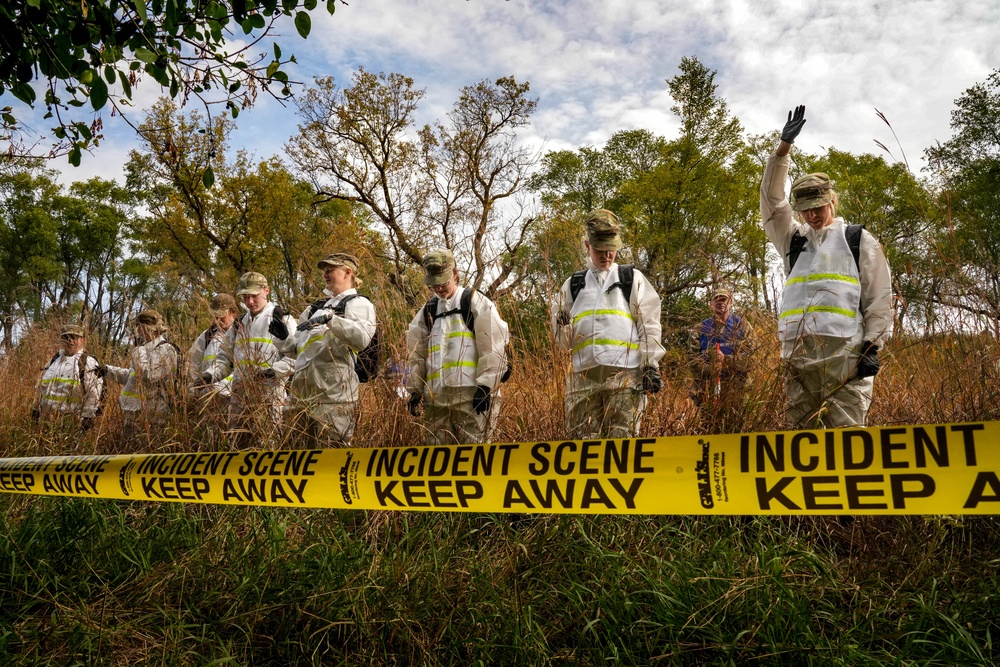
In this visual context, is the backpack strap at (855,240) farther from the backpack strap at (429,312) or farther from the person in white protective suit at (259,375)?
the person in white protective suit at (259,375)

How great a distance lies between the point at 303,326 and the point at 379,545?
1.89 meters

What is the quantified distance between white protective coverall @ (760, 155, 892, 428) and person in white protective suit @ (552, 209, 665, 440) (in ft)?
2.27

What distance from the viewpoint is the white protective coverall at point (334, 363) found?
167 inches

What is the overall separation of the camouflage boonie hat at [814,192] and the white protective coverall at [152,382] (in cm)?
404

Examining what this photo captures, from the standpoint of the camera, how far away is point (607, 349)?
3.91 m

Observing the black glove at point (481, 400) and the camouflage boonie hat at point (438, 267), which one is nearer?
the black glove at point (481, 400)

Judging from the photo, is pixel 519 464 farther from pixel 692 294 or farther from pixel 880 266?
pixel 692 294

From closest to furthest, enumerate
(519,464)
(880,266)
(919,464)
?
(919,464) → (519,464) → (880,266)

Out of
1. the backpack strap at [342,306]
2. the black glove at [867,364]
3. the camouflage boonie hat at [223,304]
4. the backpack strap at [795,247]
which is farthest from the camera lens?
the camouflage boonie hat at [223,304]

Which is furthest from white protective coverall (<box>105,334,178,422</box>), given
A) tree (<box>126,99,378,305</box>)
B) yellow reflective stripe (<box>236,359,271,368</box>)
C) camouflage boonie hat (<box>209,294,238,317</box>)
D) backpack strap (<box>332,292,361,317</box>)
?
tree (<box>126,99,378,305</box>)

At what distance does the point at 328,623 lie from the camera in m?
2.58

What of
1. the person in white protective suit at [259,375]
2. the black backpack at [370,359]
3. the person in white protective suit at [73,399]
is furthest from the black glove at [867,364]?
the person in white protective suit at [73,399]

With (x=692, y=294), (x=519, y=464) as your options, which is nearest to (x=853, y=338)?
(x=692, y=294)

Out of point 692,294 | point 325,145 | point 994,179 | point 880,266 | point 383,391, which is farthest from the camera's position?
point 325,145
